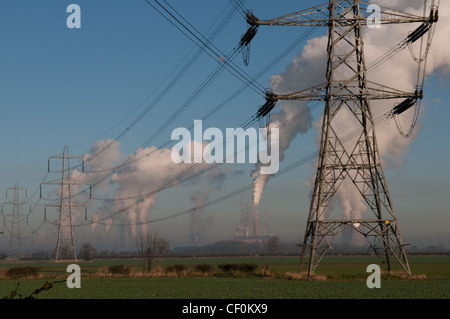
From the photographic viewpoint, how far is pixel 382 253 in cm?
5328

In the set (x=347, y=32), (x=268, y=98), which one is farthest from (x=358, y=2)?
(x=268, y=98)

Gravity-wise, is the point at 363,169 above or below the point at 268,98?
below

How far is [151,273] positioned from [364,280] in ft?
101

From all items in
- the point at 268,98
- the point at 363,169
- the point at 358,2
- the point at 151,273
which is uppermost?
the point at 358,2

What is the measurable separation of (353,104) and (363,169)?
6280 millimetres

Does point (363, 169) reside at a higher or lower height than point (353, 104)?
lower

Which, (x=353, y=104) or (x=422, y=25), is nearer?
(x=422, y=25)

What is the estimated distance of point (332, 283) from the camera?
50188 millimetres
